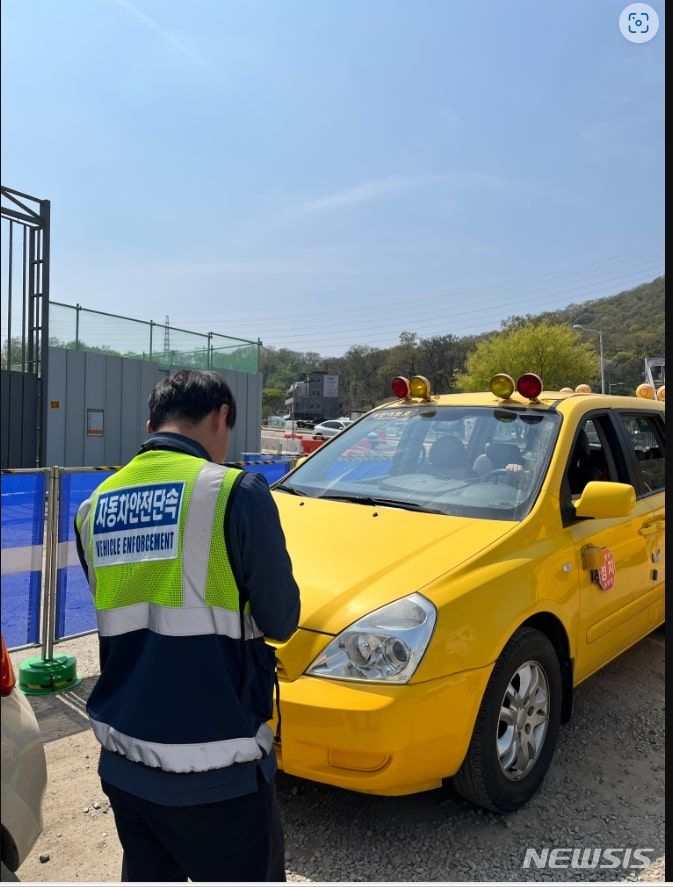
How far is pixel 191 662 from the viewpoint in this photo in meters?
1.64

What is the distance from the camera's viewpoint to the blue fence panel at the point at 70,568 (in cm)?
464

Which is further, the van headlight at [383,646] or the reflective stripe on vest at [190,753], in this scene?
the van headlight at [383,646]

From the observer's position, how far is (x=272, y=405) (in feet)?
292

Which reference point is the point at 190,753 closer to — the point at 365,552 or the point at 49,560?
the point at 365,552

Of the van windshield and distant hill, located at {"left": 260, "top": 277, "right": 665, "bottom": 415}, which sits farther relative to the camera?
distant hill, located at {"left": 260, "top": 277, "right": 665, "bottom": 415}

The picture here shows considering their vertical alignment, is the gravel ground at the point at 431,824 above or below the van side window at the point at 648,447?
below

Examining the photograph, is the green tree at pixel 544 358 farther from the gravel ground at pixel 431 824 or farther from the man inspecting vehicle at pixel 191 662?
the man inspecting vehicle at pixel 191 662

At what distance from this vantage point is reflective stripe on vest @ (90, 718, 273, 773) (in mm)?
1630

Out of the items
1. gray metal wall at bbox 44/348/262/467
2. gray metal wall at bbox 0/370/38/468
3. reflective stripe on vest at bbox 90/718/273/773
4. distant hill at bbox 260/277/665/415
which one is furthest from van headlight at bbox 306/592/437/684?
distant hill at bbox 260/277/665/415

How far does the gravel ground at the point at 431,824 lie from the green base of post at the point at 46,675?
0.60 metres

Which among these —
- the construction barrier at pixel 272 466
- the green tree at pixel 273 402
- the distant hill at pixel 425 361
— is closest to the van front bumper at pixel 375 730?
the construction barrier at pixel 272 466

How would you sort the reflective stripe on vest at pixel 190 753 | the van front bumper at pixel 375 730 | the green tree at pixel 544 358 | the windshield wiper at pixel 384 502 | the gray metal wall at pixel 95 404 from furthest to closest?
the green tree at pixel 544 358
the gray metal wall at pixel 95 404
the windshield wiper at pixel 384 502
the van front bumper at pixel 375 730
the reflective stripe on vest at pixel 190 753

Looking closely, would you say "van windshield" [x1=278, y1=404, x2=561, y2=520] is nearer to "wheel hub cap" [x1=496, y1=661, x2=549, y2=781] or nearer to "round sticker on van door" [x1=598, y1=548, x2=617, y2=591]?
"round sticker on van door" [x1=598, y1=548, x2=617, y2=591]

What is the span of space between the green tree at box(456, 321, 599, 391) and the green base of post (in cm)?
3844
